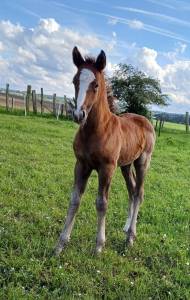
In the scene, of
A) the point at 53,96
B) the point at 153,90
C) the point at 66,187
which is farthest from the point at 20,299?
the point at 153,90

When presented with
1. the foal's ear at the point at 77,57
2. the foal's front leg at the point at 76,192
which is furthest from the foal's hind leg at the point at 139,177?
the foal's ear at the point at 77,57

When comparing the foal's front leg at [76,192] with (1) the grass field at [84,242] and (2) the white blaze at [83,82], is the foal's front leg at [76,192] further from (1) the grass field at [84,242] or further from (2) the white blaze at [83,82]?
(2) the white blaze at [83,82]

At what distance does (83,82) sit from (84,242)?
8.46ft

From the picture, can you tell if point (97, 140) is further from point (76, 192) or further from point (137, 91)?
point (137, 91)

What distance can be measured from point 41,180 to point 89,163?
438 centimetres

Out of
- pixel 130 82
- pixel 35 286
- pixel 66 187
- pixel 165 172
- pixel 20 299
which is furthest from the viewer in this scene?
pixel 130 82

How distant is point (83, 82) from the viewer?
228 inches

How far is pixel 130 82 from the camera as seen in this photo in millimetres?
40938

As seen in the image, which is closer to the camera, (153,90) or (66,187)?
(66,187)

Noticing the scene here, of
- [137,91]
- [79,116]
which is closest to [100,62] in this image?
[79,116]

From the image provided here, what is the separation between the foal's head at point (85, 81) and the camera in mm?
5582

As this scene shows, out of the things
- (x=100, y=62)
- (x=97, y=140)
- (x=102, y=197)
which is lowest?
(x=102, y=197)

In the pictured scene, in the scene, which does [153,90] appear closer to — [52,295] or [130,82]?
[130,82]

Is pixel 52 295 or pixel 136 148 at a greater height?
pixel 136 148
